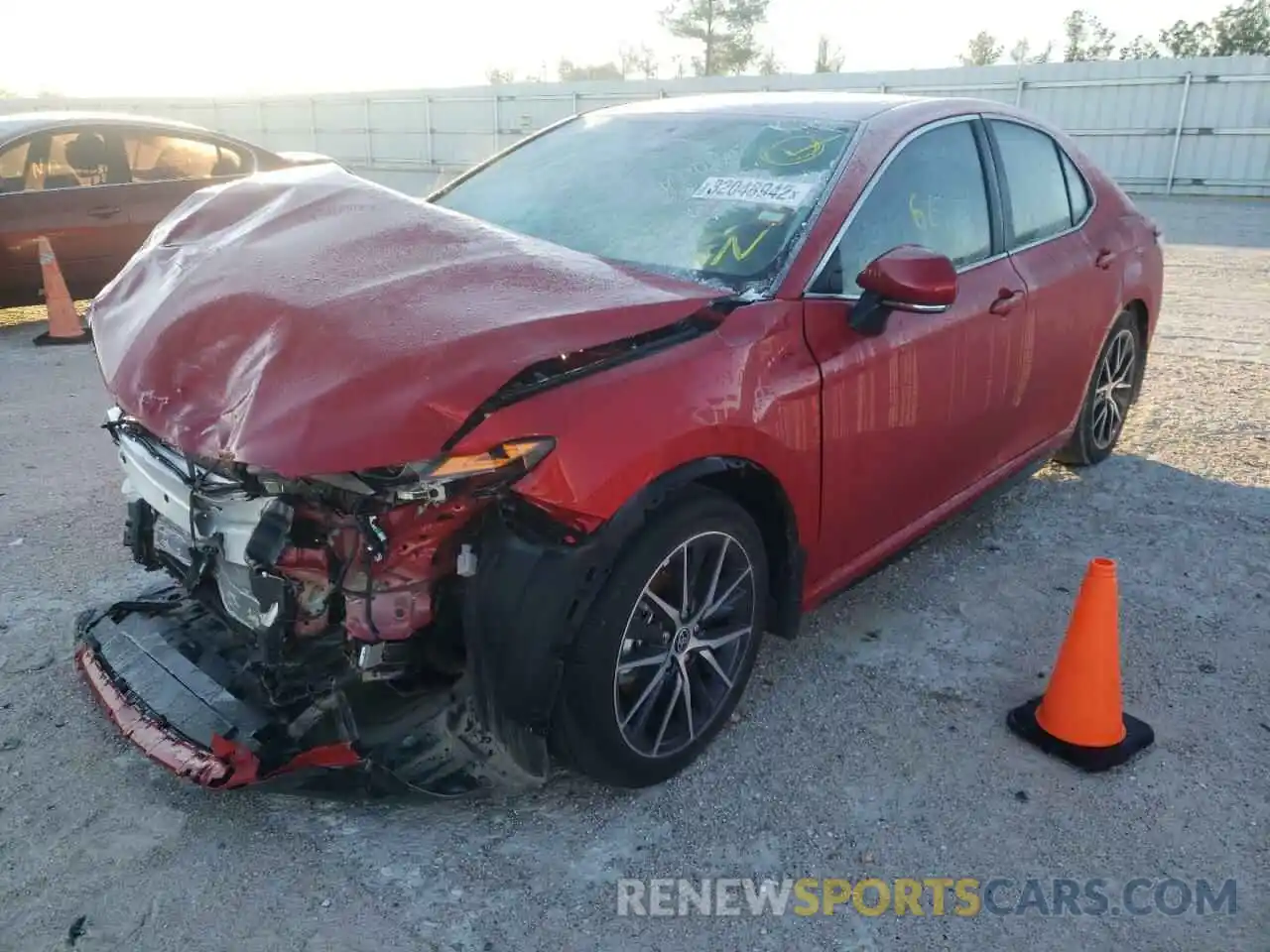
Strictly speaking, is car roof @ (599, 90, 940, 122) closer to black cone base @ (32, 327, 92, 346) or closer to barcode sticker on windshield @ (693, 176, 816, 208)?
barcode sticker on windshield @ (693, 176, 816, 208)

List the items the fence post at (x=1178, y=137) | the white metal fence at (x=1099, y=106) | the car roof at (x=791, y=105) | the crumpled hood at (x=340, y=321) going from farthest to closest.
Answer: the fence post at (x=1178, y=137) < the white metal fence at (x=1099, y=106) < the car roof at (x=791, y=105) < the crumpled hood at (x=340, y=321)

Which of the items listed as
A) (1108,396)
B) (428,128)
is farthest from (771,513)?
(428,128)

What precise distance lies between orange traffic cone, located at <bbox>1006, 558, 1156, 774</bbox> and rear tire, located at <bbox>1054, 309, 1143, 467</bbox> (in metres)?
2.01

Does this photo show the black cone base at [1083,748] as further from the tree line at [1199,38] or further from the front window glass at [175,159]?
the tree line at [1199,38]

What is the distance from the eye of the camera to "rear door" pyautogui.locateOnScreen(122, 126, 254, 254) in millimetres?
8188

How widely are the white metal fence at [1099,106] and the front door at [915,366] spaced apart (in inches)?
599

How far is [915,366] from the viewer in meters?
3.30

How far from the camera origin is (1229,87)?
1845 centimetres

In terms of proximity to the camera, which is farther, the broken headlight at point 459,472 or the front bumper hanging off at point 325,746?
the front bumper hanging off at point 325,746

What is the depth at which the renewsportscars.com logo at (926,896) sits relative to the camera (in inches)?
96.2

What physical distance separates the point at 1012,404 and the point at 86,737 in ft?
11.0

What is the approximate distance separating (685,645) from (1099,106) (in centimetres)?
2037

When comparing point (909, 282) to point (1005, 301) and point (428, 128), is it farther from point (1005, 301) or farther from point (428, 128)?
point (428, 128)

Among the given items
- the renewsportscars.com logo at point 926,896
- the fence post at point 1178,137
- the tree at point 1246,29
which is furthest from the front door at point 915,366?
the tree at point 1246,29
